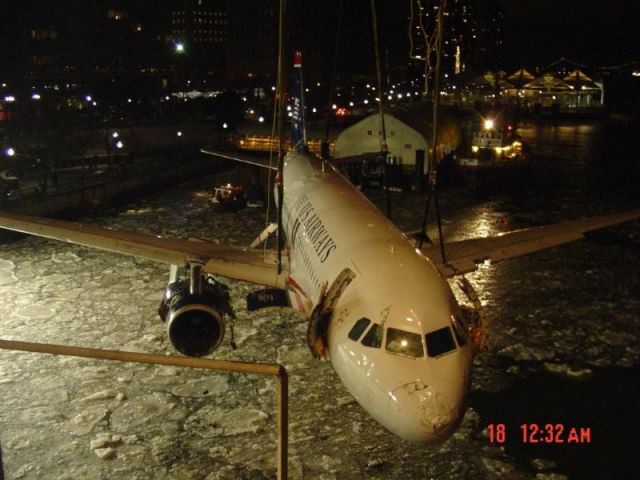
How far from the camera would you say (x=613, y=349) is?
477 inches

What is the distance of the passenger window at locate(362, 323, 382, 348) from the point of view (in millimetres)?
7387

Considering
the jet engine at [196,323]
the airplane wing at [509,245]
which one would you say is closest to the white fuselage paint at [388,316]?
the jet engine at [196,323]

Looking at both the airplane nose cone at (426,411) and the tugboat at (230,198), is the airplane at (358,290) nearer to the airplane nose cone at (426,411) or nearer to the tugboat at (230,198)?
the airplane nose cone at (426,411)

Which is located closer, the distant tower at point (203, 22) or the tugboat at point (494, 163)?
the tugboat at point (494, 163)

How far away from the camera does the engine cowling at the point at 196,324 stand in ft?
35.1

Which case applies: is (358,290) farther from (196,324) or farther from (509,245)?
(509,245)

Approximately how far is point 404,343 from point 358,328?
0.73 meters

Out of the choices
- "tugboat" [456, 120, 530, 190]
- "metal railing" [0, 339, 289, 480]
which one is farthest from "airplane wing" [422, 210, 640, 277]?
"tugboat" [456, 120, 530, 190]

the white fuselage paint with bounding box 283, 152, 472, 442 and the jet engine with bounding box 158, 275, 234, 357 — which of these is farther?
the jet engine with bounding box 158, 275, 234, 357

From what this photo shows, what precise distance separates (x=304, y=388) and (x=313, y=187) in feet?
17.1

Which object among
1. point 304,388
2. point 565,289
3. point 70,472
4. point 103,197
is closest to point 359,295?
point 304,388

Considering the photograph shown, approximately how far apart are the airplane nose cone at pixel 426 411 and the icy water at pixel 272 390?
1.69m

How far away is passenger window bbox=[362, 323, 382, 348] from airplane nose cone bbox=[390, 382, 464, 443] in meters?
0.73
